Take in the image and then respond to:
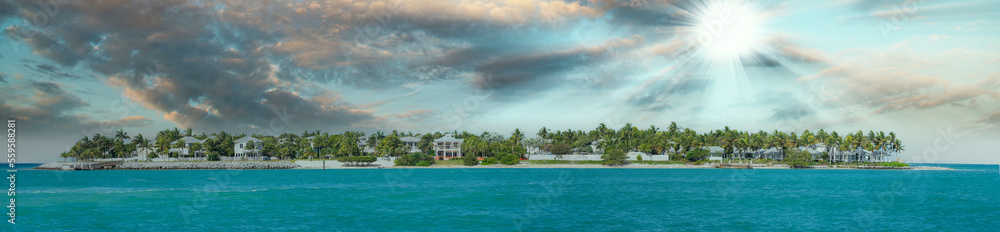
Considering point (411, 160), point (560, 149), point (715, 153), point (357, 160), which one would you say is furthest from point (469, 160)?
point (715, 153)

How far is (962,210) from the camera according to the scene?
50969 mm

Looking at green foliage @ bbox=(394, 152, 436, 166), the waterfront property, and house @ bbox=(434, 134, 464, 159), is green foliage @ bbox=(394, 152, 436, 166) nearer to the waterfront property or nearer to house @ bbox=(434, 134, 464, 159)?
house @ bbox=(434, 134, 464, 159)

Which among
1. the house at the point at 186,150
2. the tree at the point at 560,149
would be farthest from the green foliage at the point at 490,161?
the house at the point at 186,150

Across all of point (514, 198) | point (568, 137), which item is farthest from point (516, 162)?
point (514, 198)

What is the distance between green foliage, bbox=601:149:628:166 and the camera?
14250cm

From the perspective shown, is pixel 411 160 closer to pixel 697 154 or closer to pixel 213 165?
pixel 213 165

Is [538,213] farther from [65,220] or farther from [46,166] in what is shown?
[46,166]

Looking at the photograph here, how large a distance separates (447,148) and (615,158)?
52717mm

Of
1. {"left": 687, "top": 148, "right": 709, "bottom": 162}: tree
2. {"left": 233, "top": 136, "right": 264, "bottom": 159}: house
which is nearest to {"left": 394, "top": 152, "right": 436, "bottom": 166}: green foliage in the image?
{"left": 233, "top": 136, "right": 264, "bottom": 159}: house

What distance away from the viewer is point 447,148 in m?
170

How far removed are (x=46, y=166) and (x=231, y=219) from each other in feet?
450

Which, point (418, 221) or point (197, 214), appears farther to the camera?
point (197, 214)

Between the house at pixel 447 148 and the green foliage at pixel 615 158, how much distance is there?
152 feet

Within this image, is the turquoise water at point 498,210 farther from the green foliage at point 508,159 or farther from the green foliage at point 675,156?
the green foliage at point 675,156
